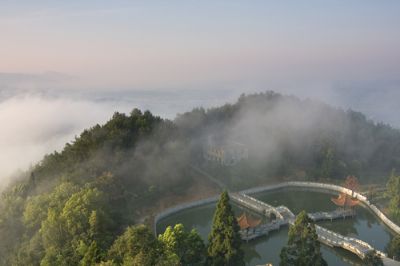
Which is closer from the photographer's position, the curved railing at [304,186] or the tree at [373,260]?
the tree at [373,260]

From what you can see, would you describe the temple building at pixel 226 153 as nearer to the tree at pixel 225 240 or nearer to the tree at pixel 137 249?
the tree at pixel 225 240

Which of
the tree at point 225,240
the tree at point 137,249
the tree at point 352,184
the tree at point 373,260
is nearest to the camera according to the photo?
the tree at point 137,249

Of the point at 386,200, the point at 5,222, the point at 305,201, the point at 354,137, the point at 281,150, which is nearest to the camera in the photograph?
the point at 5,222

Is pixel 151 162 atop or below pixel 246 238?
atop

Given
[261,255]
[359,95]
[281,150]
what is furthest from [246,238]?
[359,95]

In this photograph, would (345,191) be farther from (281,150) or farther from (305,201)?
(281,150)

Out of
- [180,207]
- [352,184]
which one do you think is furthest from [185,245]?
[352,184]

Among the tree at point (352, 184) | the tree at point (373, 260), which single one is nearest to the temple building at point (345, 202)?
the tree at point (352, 184)

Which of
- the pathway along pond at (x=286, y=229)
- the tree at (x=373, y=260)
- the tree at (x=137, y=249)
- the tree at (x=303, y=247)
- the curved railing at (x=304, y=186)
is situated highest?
the tree at (x=137, y=249)
